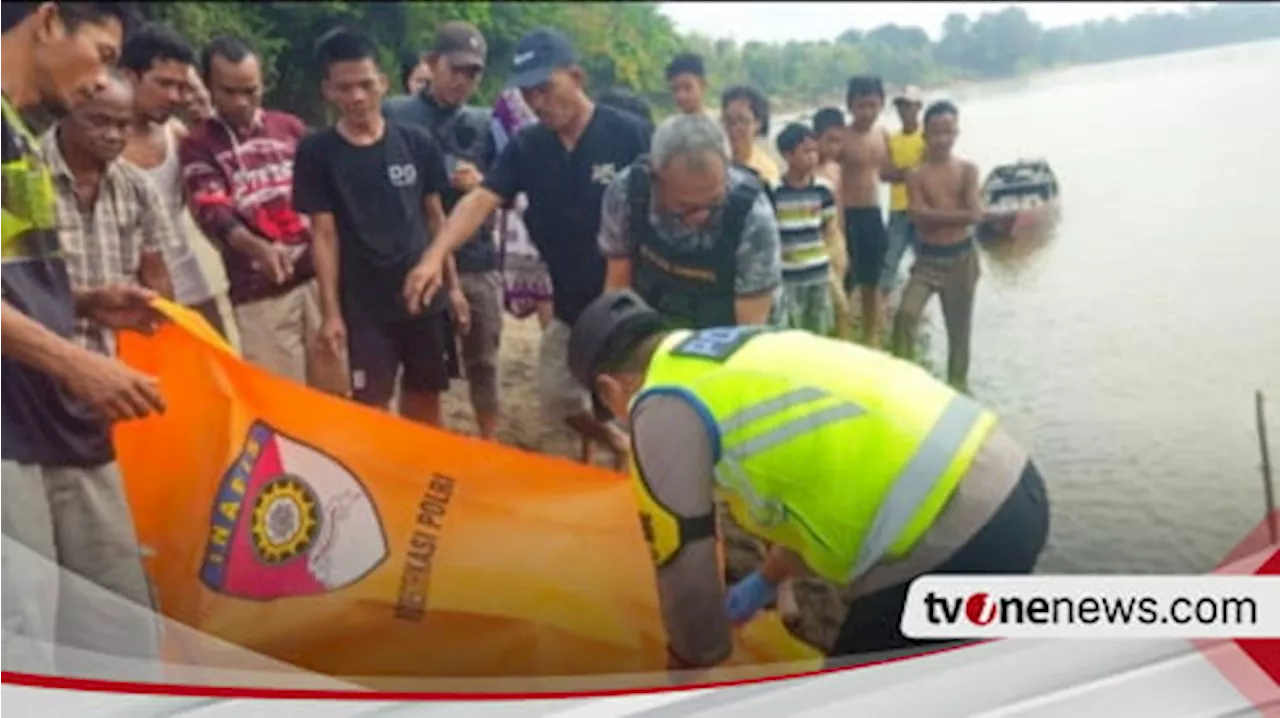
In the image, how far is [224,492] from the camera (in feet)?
6.30

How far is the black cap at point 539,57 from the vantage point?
1985 millimetres

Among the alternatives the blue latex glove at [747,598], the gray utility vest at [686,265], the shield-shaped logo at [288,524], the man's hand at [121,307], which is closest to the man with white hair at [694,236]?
the gray utility vest at [686,265]

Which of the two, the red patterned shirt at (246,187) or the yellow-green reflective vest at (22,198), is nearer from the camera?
the yellow-green reflective vest at (22,198)

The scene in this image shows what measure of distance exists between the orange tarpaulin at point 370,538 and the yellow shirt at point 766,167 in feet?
1.43

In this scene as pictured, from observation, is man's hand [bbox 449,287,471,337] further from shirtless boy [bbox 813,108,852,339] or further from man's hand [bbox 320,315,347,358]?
shirtless boy [bbox 813,108,852,339]

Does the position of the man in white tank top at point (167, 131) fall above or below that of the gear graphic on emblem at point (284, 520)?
above

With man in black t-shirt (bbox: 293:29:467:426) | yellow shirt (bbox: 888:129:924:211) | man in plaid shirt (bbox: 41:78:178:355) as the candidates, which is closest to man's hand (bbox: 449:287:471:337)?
man in black t-shirt (bbox: 293:29:467:426)

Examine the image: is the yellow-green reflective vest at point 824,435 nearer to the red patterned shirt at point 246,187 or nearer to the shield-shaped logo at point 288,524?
the shield-shaped logo at point 288,524

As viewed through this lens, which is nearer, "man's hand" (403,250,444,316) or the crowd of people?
the crowd of people

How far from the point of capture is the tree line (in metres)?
1.97

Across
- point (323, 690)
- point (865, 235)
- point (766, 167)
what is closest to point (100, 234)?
point (323, 690)

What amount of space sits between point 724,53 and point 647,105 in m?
0.13

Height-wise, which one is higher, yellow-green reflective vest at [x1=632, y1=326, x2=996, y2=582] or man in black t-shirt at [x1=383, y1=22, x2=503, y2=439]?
man in black t-shirt at [x1=383, y1=22, x2=503, y2=439]

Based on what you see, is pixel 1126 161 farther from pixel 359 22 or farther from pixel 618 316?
pixel 359 22
